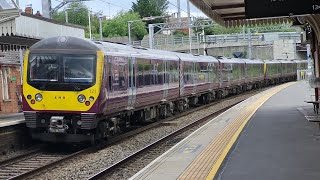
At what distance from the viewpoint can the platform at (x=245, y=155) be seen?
7.96 meters

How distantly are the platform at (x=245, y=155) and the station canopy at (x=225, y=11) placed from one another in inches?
136

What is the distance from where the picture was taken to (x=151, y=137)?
53.2 feet

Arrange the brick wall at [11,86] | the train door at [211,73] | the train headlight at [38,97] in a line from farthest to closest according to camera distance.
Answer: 1. the train door at [211,73]
2. the brick wall at [11,86]
3. the train headlight at [38,97]

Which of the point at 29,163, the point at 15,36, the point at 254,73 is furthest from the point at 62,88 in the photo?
the point at 254,73

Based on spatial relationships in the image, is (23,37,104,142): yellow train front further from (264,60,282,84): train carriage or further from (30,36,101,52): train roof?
(264,60,282,84): train carriage

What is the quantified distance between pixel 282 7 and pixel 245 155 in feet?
11.2

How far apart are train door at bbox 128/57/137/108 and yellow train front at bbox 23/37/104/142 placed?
2537 millimetres

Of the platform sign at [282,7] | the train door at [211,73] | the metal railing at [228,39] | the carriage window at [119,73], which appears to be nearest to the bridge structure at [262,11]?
the platform sign at [282,7]

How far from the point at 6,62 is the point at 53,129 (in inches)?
508

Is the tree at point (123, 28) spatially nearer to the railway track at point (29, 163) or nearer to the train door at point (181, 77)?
the train door at point (181, 77)

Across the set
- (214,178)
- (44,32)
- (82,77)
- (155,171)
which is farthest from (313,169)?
(44,32)

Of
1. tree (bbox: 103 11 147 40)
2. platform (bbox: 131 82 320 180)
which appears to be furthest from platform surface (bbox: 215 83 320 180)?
tree (bbox: 103 11 147 40)

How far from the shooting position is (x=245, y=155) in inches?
372

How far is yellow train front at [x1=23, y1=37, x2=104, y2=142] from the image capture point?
12844mm
